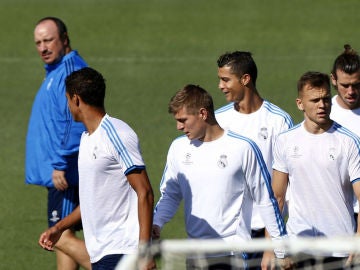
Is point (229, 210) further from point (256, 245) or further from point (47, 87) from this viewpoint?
point (47, 87)

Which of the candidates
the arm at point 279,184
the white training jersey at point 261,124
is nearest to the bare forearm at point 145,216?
the arm at point 279,184

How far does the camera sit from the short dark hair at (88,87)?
7.52 metres

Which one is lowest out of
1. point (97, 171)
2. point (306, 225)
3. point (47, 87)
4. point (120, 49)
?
point (306, 225)

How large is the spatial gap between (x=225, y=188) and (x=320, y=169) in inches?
28.1

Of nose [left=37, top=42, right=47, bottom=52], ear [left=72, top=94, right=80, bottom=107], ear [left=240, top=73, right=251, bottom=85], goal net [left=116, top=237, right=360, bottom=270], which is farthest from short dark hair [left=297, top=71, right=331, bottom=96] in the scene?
→ nose [left=37, top=42, right=47, bottom=52]

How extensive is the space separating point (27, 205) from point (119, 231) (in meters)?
5.35

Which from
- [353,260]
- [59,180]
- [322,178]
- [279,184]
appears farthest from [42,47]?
[353,260]

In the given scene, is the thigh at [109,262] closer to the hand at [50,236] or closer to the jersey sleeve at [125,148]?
the hand at [50,236]

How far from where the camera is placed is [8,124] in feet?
53.0

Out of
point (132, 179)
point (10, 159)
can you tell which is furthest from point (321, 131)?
point (10, 159)

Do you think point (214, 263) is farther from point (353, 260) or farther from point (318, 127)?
point (318, 127)

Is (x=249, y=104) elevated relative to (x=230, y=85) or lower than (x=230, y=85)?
lower

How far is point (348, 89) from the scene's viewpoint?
28.0ft

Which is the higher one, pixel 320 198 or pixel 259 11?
pixel 259 11
